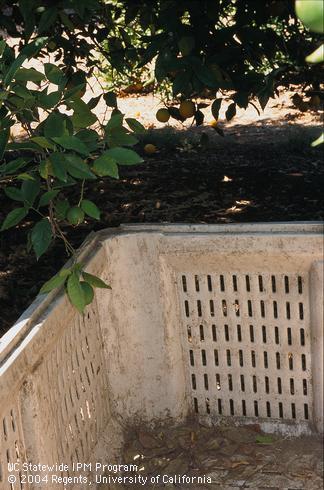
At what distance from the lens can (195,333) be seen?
2670mm

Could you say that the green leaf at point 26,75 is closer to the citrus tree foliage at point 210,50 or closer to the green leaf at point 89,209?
the green leaf at point 89,209

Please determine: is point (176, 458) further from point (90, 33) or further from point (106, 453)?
point (90, 33)

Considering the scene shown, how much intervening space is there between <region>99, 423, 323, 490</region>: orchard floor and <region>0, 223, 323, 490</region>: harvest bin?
4 cm

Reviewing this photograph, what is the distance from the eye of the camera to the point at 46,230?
225 centimetres

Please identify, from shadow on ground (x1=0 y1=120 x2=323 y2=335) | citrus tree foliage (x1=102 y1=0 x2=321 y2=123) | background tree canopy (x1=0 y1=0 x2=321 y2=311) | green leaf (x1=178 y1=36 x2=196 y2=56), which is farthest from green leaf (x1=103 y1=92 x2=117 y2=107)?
shadow on ground (x1=0 y1=120 x2=323 y2=335)

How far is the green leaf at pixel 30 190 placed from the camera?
2211 millimetres

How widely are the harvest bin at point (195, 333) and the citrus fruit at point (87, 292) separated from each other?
9cm

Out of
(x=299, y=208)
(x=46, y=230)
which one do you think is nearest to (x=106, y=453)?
(x=46, y=230)

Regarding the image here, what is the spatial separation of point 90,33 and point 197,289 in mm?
1815

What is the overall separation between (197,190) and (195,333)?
2.33 m

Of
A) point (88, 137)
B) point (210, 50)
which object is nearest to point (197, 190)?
point (210, 50)

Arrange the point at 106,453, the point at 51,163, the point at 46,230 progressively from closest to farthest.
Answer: the point at 51,163, the point at 46,230, the point at 106,453

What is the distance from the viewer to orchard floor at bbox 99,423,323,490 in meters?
2.54

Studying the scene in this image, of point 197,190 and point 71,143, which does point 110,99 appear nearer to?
point 71,143
